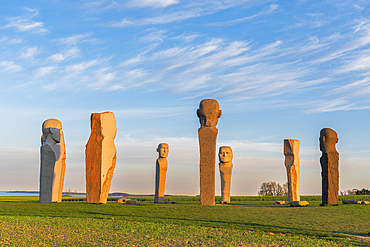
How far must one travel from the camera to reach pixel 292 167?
22.7 meters

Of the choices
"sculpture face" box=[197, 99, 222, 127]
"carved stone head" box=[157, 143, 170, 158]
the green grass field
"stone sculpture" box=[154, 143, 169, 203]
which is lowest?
the green grass field

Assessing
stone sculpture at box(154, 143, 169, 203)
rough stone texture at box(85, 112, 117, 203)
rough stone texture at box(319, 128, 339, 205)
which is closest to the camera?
rough stone texture at box(319, 128, 339, 205)

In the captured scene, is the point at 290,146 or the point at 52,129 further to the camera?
the point at 290,146

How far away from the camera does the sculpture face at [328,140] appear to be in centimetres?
1655

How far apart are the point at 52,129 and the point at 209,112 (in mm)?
9221

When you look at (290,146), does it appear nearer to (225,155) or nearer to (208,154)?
(225,155)

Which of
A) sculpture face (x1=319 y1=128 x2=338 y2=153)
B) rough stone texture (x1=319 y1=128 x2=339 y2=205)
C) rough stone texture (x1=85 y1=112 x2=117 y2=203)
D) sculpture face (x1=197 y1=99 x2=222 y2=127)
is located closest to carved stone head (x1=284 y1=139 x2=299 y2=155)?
sculpture face (x1=319 y1=128 x2=338 y2=153)

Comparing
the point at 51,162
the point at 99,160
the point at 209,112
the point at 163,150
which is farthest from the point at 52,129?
the point at 209,112

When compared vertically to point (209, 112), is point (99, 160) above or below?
below

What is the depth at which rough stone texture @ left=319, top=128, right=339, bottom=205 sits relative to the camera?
1630 cm

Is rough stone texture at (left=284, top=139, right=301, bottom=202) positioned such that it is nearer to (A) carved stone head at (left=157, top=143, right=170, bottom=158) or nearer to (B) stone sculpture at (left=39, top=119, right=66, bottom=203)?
(A) carved stone head at (left=157, top=143, right=170, bottom=158)

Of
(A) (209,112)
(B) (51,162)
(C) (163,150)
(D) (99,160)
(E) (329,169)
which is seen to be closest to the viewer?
(E) (329,169)

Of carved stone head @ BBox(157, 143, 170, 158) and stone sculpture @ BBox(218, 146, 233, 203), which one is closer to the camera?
stone sculpture @ BBox(218, 146, 233, 203)

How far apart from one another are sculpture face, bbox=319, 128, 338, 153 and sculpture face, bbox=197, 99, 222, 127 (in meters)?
5.35
